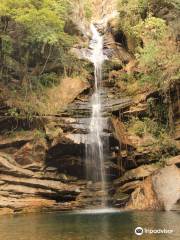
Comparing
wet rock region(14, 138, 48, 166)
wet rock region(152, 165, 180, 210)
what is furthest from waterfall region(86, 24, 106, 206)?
wet rock region(152, 165, 180, 210)

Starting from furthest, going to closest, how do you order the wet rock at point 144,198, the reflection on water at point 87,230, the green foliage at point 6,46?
the green foliage at point 6,46 < the wet rock at point 144,198 < the reflection on water at point 87,230

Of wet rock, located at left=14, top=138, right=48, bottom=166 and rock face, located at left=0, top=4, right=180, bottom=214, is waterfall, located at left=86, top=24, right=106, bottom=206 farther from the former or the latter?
wet rock, located at left=14, top=138, right=48, bottom=166

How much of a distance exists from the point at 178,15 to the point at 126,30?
4403 millimetres

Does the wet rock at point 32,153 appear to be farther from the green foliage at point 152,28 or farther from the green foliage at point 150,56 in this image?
the green foliage at point 152,28

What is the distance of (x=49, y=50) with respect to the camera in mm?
25359

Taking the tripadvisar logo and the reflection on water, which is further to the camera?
the tripadvisar logo

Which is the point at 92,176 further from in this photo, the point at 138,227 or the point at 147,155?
the point at 138,227

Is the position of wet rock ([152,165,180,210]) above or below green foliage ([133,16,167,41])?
below

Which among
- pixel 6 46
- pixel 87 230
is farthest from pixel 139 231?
pixel 6 46

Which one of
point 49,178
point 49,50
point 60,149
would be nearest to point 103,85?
point 49,50

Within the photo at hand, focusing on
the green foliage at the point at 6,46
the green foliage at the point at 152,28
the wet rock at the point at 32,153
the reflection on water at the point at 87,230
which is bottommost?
the reflection on water at the point at 87,230

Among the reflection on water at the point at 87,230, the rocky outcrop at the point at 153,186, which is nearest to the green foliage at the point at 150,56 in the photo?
the rocky outcrop at the point at 153,186

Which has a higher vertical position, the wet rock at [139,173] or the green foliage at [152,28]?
the green foliage at [152,28]

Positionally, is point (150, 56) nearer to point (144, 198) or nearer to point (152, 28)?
point (152, 28)
